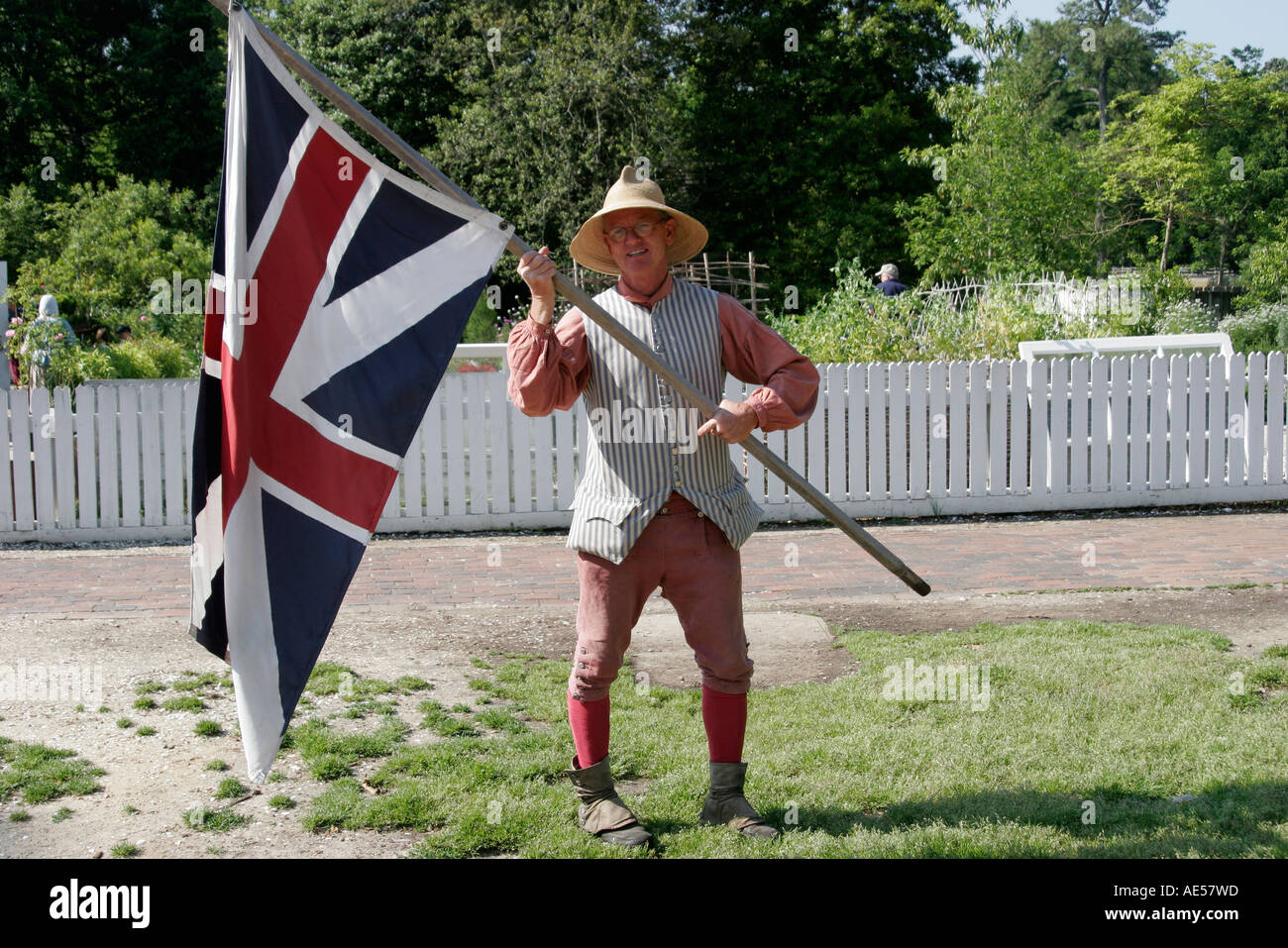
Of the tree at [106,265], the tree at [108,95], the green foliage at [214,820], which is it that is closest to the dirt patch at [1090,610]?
the green foliage at [214,820]

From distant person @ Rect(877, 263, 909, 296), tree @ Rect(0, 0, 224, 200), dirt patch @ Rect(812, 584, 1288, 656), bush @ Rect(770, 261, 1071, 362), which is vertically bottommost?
dirt patch @ Rect(812, 584, 1288, 656)

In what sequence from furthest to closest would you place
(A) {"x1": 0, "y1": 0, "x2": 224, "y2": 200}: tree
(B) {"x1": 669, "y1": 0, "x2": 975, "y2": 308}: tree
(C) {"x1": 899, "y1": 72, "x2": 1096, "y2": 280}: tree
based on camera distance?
(A) {"x1": 0, "y1": 0, "x2": 224, "y2": 200}: tree, (B) {"x1": 669, "y1": 0, "x2": 975, "y2": 308}: tree, (C) {"x1": 899, "y1": 72, "x2": 1096, "y2": 280}: tree

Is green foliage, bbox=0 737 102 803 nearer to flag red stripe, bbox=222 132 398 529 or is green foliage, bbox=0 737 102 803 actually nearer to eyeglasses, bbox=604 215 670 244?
flag red stripe, bbox=222 132 398 529

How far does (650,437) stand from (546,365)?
0.43 metres

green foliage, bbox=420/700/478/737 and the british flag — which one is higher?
the british flag

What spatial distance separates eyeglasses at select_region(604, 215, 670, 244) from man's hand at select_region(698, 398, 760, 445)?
0.67m

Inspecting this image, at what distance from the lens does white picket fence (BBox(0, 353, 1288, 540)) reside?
1007 cm

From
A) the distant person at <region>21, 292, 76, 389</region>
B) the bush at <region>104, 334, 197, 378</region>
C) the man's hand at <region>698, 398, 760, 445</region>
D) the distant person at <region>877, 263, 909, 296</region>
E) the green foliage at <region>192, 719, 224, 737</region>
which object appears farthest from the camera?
the distant person at <region>877, 263, 909, 296</region>

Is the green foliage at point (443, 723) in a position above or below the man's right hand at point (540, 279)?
below

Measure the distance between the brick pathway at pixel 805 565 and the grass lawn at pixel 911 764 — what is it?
1.95 metres

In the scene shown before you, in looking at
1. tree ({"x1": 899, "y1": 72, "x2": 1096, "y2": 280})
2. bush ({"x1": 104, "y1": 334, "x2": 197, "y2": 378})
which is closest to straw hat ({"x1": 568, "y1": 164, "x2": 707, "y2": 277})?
bush ({"x1": 104, "y1": 334, "x2": 197, "y2": 378})

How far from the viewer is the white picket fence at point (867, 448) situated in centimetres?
1007

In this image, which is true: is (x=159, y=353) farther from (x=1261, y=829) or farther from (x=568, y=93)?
(x=568, y=93)

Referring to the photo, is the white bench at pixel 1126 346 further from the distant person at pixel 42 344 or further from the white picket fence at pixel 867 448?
the distant person at pixel 42 344
